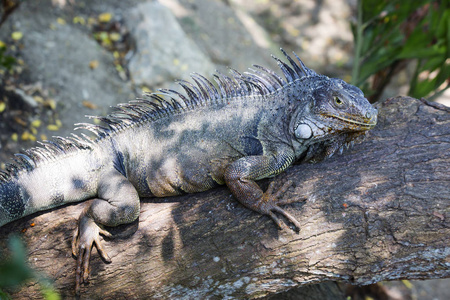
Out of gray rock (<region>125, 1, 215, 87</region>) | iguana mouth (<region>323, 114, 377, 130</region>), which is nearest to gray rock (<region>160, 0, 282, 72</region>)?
gray rock (<region>125, 1, 215, 87</region>)

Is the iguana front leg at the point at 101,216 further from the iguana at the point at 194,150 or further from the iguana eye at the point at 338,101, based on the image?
the iguana eye at the point at 338,101

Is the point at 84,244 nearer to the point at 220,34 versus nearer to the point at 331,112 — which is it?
the point at 331,112

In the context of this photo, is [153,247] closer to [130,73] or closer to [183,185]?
[183,185]

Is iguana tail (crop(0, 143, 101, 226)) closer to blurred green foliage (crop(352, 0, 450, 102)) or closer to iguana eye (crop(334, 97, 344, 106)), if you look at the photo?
iguana eye (crop(334, 97, 344, 106))

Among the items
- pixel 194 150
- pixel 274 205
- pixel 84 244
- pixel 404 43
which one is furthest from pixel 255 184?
pixel 404 43

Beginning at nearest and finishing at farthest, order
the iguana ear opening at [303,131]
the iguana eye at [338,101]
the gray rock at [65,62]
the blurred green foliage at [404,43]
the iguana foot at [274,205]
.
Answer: the iguana foot at [274,205], the iguana eye at [338,101], the iguana ear opening at [303,131], the blurred green foliage at [404,43], the gray rock at [65,62]

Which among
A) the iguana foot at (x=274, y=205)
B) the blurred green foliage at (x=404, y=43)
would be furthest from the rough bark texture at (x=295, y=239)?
the blurred green foliage at (x=404, y=43)

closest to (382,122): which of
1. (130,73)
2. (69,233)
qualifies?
(69,233)
